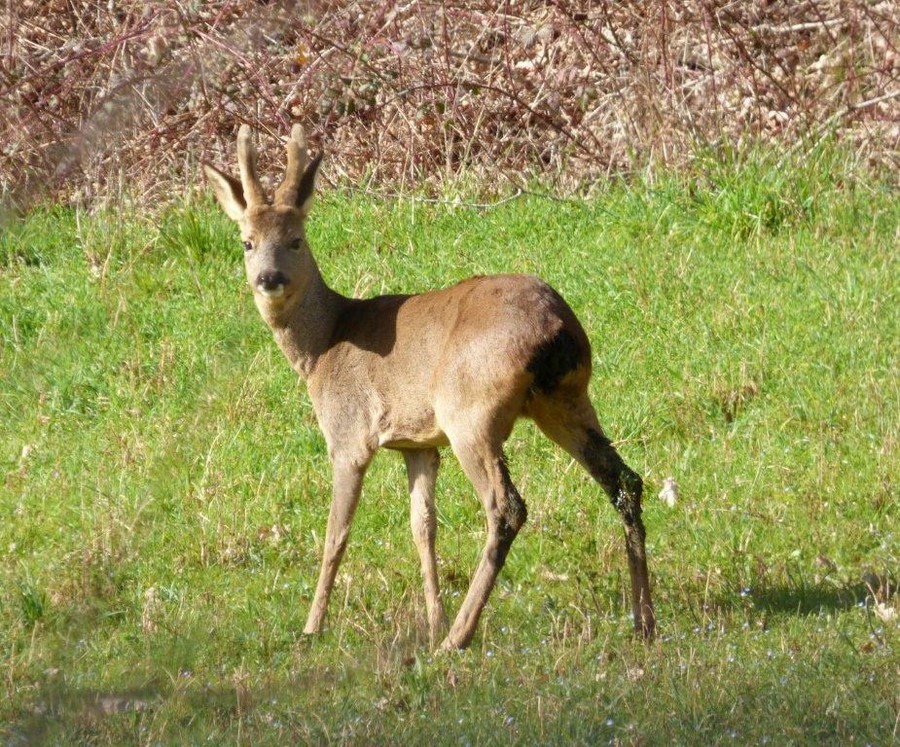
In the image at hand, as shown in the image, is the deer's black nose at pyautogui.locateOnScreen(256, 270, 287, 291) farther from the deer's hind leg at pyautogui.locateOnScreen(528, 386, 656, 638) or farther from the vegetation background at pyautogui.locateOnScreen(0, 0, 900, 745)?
the deer's hind leg at pyautogui.locateOnScreen(528, 386, 656, 638)

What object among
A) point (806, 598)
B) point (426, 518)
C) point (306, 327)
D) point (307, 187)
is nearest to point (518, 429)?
point (426, 518)

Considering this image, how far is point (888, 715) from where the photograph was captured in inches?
162

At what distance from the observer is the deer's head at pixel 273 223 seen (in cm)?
650

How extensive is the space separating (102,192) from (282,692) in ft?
26.6

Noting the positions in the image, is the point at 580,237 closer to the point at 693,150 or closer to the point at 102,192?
the point at 693,150

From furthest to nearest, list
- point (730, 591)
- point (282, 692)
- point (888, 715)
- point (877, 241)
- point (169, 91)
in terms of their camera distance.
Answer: point (877, 241) → point (730, 591) → point (282, 692) → point (888, 715) → point (169, 91)

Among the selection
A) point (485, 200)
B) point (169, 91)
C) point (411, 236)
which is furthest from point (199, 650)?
point (485, 200)

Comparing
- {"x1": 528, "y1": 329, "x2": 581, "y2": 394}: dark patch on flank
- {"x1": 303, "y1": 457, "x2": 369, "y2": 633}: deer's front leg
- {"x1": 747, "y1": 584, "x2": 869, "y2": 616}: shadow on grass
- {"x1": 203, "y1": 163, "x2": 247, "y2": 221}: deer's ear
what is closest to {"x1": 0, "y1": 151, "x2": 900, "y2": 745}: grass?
{"x1": 747, "y1": 584, "x2": 869, "y2": 616}: shadow on grass

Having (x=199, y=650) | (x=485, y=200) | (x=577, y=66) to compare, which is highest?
(x=577, y=66)

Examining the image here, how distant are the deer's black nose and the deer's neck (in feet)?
0.69

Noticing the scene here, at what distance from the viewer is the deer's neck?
664 cm

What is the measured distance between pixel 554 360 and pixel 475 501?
75.0 inches

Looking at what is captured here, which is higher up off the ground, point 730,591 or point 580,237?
point 580,237

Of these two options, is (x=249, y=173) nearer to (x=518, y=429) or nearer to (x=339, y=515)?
(x=339, y=515)
